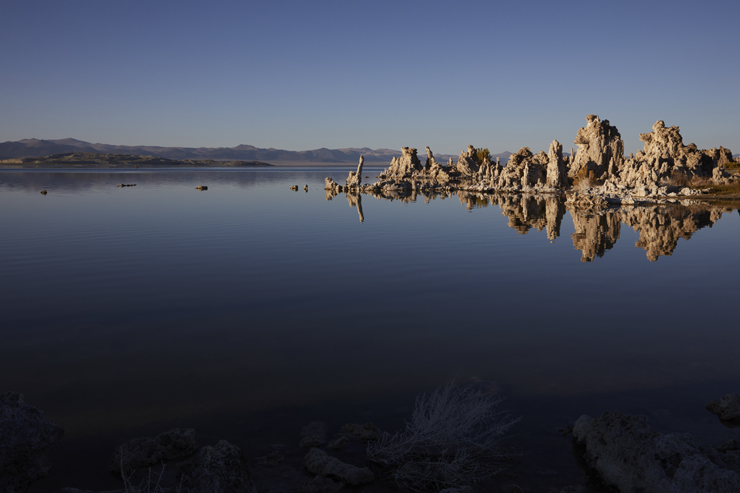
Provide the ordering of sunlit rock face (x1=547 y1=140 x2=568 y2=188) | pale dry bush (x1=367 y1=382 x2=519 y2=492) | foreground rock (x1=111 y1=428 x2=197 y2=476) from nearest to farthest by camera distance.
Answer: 1. pale dry bush (x1=367 y1=382 x2=519 y2=492)
2. foreground rock (x1=111 y1=428 x2=197 y2=476)
3. sunlit rock face (x1=547 y1=140 x2=568 y2=188)

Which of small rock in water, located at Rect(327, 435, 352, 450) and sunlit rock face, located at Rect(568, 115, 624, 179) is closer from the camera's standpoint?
small rock in water, located at Rect(327, 435, 352, 450)

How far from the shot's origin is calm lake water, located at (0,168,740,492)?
21.5ft

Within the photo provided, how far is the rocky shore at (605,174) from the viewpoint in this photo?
4594cm

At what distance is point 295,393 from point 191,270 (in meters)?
9.20

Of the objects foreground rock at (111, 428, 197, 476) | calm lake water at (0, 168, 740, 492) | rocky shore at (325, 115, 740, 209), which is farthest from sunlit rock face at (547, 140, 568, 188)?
foreground rock at (111, 428, 197, 476)

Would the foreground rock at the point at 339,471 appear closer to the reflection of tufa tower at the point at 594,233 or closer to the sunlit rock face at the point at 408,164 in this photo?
the reflection of tufa tower at the point at 594,233

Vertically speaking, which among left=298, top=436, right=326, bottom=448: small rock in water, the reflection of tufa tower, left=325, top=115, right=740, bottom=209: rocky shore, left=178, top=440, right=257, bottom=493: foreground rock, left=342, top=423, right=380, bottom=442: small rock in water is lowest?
left=298, top=436, right=326, bottom=448: small rock in water

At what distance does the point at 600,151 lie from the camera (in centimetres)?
6253

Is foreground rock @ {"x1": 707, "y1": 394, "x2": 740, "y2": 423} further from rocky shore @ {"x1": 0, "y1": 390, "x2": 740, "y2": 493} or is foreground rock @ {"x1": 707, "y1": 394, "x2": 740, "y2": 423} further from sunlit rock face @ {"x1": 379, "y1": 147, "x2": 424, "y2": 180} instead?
sunlit rock face @ {"x1": 379, "y1": 147, "x2": 424, "y2": 180}

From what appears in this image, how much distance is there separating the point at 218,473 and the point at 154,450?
156 centimetres

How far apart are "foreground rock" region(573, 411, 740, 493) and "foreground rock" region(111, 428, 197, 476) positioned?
4659 mm

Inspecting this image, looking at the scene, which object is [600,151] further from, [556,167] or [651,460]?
[651,460]

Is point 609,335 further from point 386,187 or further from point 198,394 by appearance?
point 386,187

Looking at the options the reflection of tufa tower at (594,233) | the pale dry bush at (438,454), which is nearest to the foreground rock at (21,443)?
the pale dry bush at (438,454)
